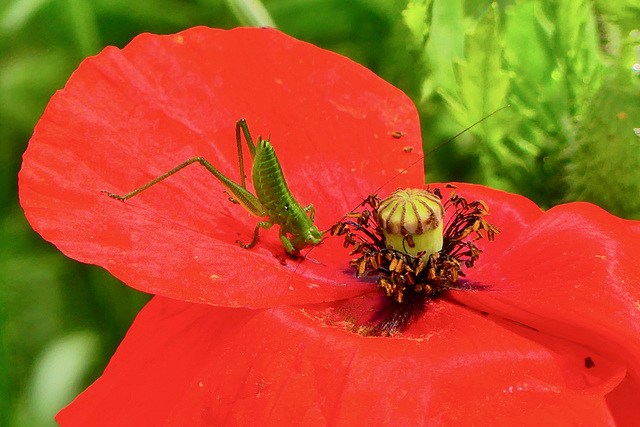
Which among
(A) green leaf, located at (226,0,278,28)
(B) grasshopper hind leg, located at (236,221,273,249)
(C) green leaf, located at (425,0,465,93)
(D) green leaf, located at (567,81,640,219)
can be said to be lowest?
(D) green leaf, located at (567,81,640,219)

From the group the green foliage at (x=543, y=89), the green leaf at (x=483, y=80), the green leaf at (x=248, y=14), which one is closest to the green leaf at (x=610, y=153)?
the green foliage at (x=543, y=89)

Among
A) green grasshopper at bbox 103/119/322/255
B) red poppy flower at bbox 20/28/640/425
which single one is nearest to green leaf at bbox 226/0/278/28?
red poppy flower at bbox 20/28/640/425

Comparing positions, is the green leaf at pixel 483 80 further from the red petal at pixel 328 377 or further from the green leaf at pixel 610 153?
the red petal at pixel 328 377

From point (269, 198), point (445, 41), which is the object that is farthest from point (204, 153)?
point (445, 41)

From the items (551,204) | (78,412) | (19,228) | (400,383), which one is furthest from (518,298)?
(19,228)

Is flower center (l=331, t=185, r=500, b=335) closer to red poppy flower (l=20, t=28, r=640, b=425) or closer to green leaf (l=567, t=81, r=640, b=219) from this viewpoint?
red poppy flower (l=20, t=28, r=640, b=425)

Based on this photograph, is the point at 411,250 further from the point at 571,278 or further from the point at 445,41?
the point at 445,41

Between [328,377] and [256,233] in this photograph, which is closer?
[328,377]
